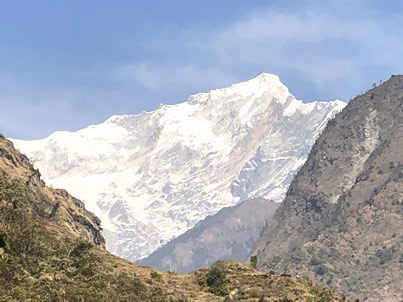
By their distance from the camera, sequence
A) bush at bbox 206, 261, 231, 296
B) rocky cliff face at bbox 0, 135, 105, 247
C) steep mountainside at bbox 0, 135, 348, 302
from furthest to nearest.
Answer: rocky cliff face at bbox 0, 135, 105, 247 < bush at bbox 206, 261, 231, 296 < steep mountainside at bbox 0, 135, 348, 302

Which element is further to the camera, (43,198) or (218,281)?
(43,198)

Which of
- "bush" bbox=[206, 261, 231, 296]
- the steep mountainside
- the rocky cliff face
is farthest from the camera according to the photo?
the rocky cliff face

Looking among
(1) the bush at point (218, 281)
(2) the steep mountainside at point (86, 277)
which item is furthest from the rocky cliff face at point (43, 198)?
(1) the bush at point (218, 281)

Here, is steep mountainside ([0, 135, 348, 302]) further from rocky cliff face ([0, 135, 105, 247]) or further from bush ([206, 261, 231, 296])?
rocky cliff face ([0, 135, 105, 247])

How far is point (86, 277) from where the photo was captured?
90.9m

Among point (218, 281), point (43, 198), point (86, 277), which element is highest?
point (43, 198)

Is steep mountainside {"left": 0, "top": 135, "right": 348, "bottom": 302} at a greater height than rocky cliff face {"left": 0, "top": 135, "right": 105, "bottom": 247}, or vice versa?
rocky cliff face {"left": 0, "top": 135, "right": 105, "bottom": 247}

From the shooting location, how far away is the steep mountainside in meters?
76.1

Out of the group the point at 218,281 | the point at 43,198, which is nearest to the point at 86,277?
the point at 218,281

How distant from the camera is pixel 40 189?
18850 centimetres

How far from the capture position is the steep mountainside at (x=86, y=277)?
76.1m

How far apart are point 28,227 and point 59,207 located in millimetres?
85465

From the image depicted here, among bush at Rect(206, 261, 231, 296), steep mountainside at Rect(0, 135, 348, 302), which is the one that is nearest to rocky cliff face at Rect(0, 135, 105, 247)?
steep mountainside at Rect(0, 135, 348, 302)

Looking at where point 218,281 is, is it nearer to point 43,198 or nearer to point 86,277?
point 86,277
